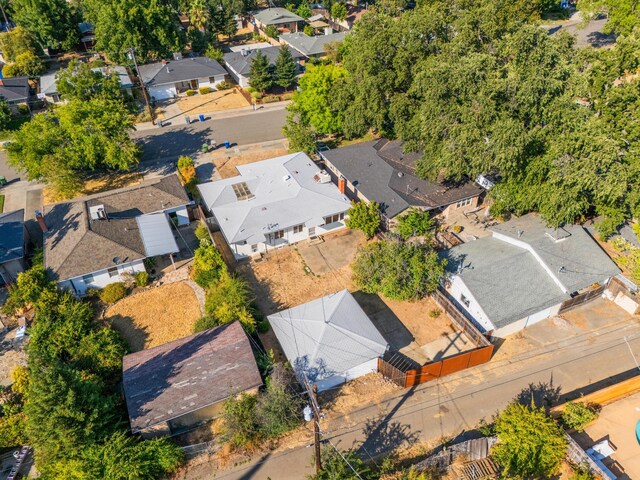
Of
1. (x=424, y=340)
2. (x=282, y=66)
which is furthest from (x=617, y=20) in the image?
(x=424, y=340)

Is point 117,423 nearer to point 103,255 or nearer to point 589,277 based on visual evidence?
point 103,255

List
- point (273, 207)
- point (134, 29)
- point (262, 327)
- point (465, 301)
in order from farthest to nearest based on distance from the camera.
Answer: point (134, 29) < point (273, 207) < point (465, 301) < point (262, 327)

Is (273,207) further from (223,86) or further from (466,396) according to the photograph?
(223,86)

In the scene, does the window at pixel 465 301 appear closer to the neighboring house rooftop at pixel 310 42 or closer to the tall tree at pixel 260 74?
the tall tree at pixel 260 74

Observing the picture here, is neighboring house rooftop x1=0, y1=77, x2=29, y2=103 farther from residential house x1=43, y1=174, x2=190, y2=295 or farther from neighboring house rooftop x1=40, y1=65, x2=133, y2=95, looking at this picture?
residential house x1=43, y1=174, x2=190, y2=295

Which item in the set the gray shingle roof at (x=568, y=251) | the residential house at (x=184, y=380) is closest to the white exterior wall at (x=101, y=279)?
the residential house at (x=184, y=380)

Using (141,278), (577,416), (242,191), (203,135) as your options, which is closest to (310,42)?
(203,135)
